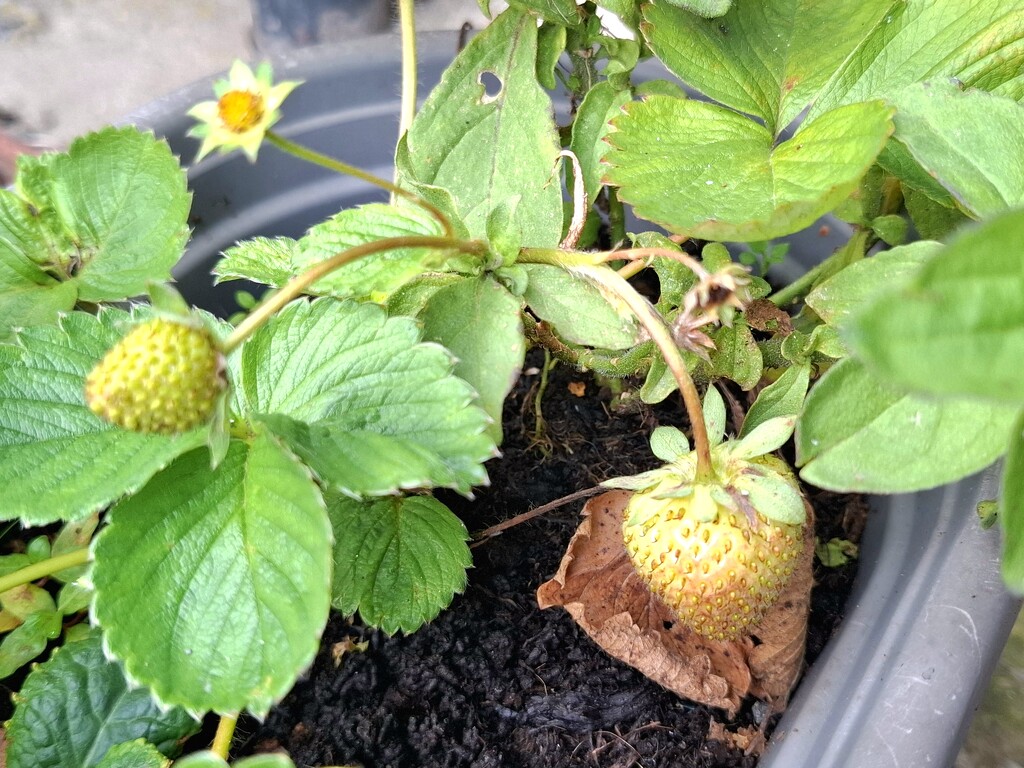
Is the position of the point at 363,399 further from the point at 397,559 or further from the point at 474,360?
the point at 397,559

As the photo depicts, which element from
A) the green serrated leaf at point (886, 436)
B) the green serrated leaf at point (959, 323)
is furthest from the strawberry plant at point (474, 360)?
the green serrated leaf at point (959, 323)

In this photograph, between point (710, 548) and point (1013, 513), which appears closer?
point (1013, 513)

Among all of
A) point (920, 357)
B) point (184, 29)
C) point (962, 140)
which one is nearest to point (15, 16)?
point (184, 29)

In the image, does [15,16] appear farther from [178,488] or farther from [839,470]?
[839,470]

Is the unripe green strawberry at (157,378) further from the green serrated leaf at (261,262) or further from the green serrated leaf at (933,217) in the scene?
the green serrated leaf at (933,217)

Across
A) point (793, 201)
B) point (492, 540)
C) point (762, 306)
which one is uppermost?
point (793, 201)

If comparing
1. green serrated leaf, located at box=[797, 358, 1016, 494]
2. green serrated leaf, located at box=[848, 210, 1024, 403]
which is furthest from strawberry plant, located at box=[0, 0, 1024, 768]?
green serrated leaf, located at box=[848, 210, 1024, 403]

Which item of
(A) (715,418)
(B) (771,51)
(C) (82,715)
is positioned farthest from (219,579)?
(B) (771,51)
